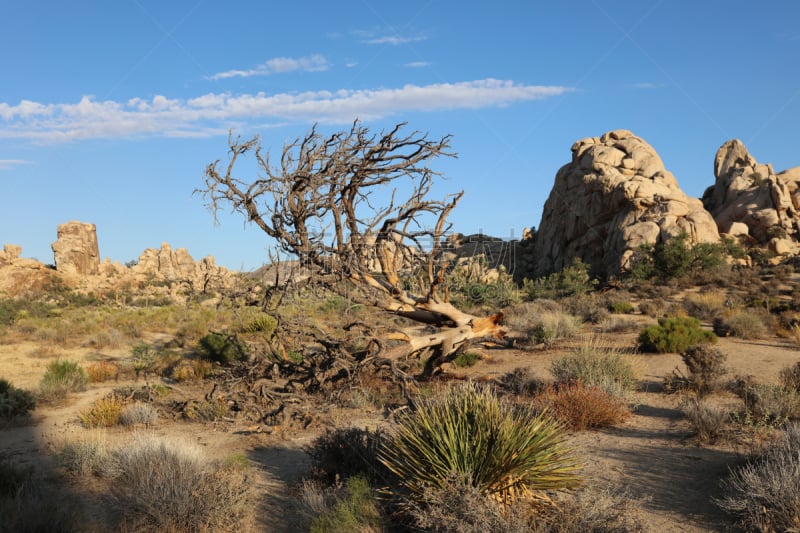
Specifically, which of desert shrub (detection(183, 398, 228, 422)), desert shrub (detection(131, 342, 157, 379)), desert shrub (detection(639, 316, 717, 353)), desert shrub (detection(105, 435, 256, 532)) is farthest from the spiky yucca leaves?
desert shrub (detection(131, 342, 157, 379))

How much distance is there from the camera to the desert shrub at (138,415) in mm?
10266

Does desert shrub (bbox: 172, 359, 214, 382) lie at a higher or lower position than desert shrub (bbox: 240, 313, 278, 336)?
lower

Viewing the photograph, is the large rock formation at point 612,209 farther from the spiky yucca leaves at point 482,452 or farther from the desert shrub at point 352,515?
the desert shrub at point 352,515

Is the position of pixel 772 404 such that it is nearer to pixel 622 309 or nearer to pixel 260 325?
pixel 622 309

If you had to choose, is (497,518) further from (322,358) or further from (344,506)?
(322,358)

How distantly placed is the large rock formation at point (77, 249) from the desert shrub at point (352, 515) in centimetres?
5594

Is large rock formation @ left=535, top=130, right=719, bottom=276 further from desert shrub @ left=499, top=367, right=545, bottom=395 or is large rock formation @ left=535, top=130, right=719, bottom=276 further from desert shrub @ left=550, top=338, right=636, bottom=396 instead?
desert shrub @ left=499, top=367, right=545, bottom=395

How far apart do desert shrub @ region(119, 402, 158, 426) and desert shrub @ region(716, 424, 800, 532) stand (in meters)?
8.93

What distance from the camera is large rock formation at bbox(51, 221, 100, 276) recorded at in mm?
54309

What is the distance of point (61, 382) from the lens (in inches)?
527

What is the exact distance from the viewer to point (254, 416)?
33.9 feet

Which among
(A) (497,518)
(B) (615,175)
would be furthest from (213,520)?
(B) (615,175)

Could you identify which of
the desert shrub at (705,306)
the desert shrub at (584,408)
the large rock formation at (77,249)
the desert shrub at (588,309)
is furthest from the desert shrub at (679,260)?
the large rock formation at (77,249)

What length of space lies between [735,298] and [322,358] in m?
18.3
